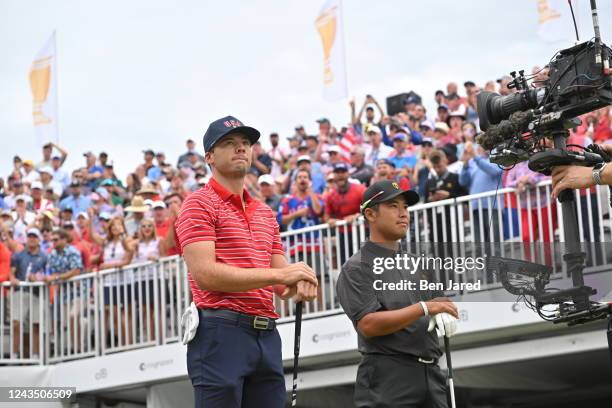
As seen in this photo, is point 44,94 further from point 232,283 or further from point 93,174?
point 232,283

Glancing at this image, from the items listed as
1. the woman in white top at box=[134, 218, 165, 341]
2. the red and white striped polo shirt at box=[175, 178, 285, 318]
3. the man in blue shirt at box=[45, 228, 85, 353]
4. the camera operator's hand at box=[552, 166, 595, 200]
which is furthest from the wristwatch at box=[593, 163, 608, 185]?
the man in blue shirt at box=[45, 228, 85, 353]

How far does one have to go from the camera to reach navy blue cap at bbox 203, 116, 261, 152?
5668mm

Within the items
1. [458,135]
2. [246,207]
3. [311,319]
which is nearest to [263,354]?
[246,207]

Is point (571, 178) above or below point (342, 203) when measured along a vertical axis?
below

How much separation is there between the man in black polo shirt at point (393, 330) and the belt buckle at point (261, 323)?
88 cm

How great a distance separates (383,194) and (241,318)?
1.61 m

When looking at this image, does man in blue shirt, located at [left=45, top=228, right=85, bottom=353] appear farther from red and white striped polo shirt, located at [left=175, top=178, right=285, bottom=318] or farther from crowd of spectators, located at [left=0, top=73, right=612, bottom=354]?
red and white striped polo shirt, located at [left=175, top=178, right=285, bottom=318]

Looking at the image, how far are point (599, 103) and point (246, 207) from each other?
1.88 metres

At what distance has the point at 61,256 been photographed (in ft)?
47.9

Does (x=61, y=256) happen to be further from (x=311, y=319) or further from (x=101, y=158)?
(x=101, y=158)

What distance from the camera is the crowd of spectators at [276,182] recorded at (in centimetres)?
1240

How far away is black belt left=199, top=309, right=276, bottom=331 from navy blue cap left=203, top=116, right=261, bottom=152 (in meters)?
0.87

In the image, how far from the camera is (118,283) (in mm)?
13820

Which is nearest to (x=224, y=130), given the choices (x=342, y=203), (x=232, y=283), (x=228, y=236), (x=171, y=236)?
(x=228, y=236)
